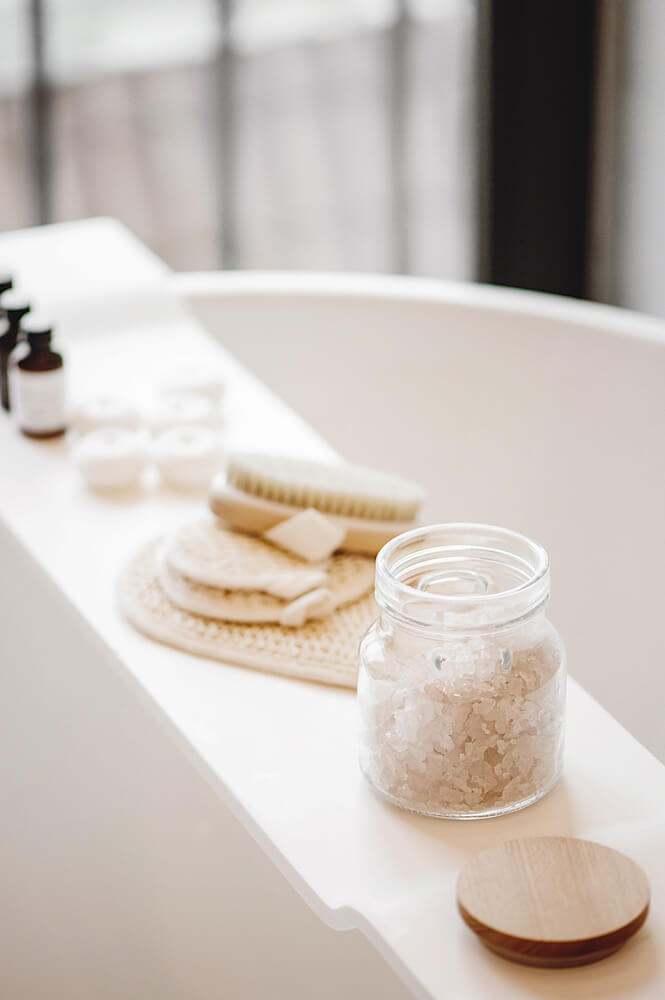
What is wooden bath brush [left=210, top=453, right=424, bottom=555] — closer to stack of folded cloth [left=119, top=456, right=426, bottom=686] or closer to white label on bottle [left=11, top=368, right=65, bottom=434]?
stack of folded cloth [left=119, top=456, right=426, bottom=686]

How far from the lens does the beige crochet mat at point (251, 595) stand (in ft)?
3.16

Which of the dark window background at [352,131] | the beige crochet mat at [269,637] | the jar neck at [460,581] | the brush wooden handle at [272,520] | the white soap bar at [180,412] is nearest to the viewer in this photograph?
the jar neck at [460,581]

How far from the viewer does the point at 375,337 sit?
1.71m

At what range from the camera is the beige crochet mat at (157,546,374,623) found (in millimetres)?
964

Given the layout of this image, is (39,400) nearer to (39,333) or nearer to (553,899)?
(39,333)

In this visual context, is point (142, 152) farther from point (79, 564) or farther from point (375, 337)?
point (79, 564)

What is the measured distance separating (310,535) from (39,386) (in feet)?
1.44

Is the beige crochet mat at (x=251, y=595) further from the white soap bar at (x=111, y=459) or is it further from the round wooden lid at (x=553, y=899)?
the round wooden lid at (x=553, y=899)

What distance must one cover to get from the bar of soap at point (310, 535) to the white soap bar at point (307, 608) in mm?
53

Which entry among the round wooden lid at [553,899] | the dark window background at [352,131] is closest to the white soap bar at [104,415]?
the round wooden lid at [553,899]

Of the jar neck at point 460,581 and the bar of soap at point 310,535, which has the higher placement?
the jar neck at point 460,581

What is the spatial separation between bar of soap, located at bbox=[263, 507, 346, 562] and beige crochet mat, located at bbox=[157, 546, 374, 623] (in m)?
0.02

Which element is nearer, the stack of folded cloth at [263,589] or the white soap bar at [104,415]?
the stack of folded cloth at [263,589]

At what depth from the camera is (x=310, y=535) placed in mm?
1006
